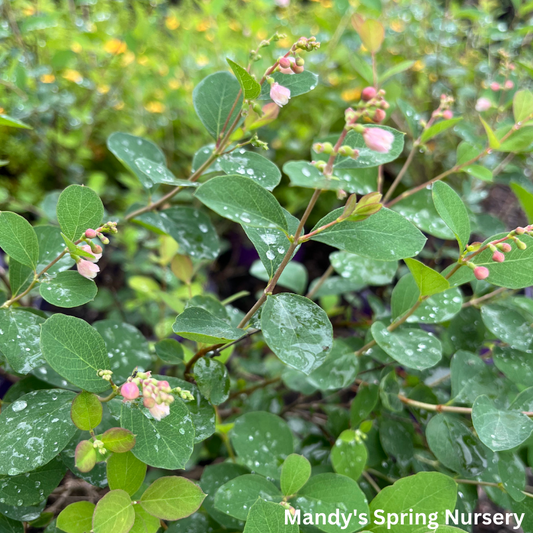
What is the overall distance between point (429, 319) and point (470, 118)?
133cm

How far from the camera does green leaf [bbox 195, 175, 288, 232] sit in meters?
0.39

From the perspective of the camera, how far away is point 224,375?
0.51 metres

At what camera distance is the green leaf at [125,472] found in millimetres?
441

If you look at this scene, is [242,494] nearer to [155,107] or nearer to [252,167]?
[252,167]

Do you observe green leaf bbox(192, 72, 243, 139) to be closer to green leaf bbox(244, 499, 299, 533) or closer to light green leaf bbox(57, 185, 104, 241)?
light green leaf bbox(57, 185, 104, 241)

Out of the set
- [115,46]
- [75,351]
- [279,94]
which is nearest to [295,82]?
[279,94]

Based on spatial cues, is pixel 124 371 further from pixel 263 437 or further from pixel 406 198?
pixel 406 198

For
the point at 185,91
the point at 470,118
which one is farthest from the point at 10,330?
the point at 470,118

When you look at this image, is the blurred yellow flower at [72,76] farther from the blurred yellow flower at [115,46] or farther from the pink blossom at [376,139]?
the pink blossom at [376,139]

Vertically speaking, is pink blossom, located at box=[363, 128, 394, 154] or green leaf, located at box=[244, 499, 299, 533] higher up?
pink blossom, located at box=[363, 128, 394, 154]

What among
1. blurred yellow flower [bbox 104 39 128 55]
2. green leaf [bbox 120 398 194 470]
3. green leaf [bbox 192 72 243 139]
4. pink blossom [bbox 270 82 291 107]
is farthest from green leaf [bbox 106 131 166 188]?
blurred yellow flower [bbox 104 39 128 55]

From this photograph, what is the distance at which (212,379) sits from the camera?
50 cm

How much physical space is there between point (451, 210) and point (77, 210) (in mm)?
431

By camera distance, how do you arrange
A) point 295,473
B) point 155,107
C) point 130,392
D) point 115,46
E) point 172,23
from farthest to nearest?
1. point 172,23
2. point 155,107
3. point 115,46
4. point 295,473
5. point 130,392
